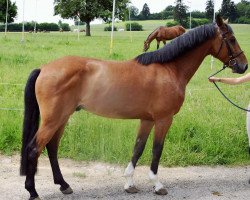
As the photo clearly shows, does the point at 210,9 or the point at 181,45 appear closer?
the point at 181,45

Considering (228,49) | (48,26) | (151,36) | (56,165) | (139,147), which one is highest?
(48,26)

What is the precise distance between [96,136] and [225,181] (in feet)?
6.61

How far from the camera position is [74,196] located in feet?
14.7

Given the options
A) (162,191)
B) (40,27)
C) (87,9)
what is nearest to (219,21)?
(162,191)

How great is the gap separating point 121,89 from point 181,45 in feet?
2.95

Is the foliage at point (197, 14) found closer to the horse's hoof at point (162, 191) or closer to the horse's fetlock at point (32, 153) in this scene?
the horse's hoof at point (162, 191)

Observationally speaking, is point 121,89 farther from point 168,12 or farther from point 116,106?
point 168,12

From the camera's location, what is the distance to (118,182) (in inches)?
196

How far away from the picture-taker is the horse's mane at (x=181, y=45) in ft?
15.0

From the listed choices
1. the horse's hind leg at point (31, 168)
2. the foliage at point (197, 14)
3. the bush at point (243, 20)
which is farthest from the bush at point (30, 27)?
the horse's hind leg at point (31, 168)

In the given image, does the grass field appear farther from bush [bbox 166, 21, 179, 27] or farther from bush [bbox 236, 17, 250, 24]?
bush [bbox 166, 21, 179, 27]

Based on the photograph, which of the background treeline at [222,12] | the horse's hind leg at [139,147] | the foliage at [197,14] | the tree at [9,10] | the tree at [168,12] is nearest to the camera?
the horse's hind leg at [139,147]

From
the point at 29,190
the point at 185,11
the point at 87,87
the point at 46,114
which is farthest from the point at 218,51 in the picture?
the point at 185,11

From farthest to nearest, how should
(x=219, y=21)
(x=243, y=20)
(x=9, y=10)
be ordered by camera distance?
(x=9, y=10) < (x=243, y=20) < (x=219, y=21)
